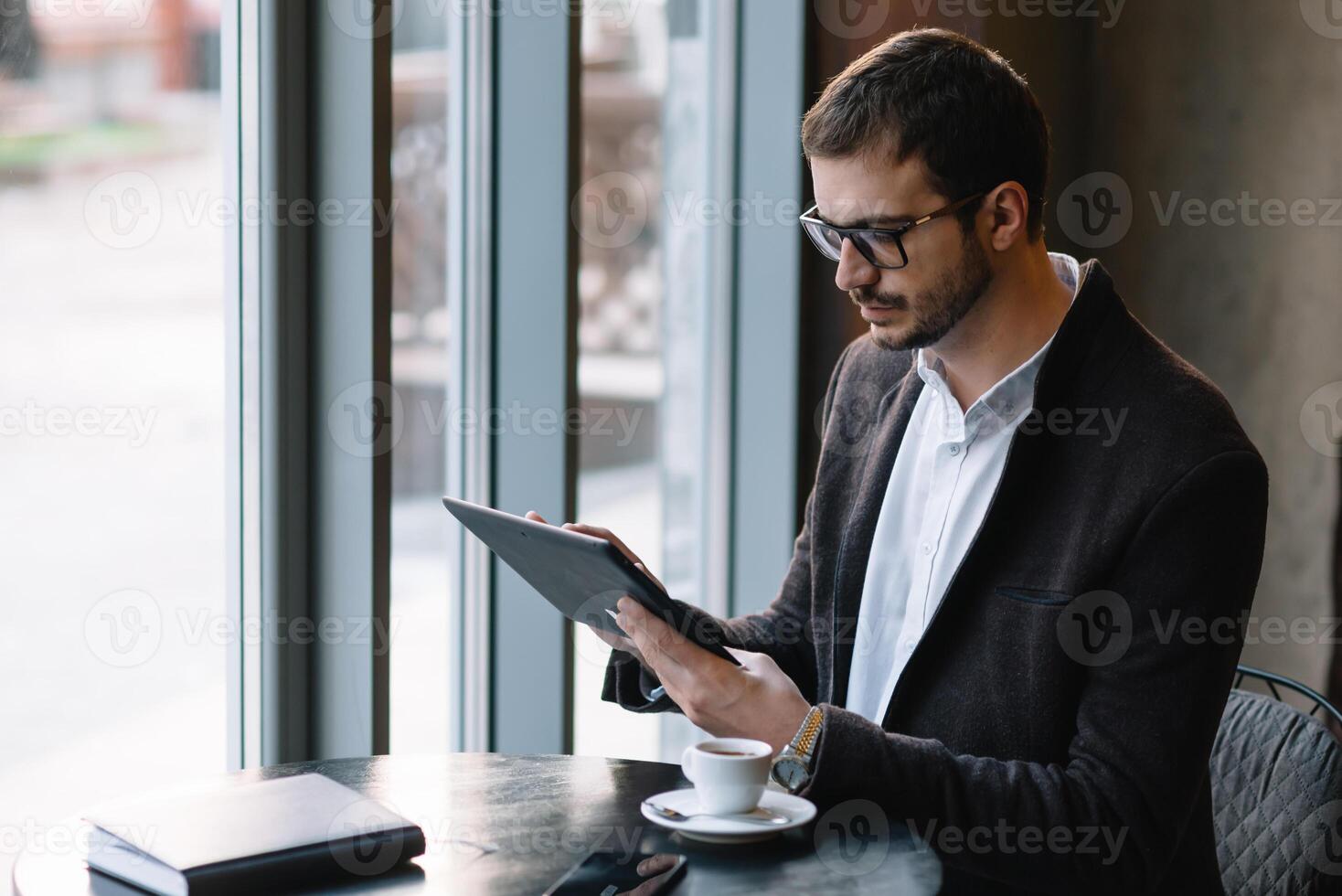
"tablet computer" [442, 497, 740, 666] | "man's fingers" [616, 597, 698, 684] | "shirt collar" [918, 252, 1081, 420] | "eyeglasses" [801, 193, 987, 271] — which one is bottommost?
"man's fingers" [616, 597, 698, 684]

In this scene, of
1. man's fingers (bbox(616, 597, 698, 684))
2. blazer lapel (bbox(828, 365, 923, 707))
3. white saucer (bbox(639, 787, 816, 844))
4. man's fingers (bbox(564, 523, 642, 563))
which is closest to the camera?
white saucer (bbox(639, 787, 816, 844))

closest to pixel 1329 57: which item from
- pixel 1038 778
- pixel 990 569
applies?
pixel 990 569

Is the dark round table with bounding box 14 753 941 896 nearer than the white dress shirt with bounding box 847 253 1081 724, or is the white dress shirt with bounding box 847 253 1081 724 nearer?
the dark round table with bounding box 14 753 941 896

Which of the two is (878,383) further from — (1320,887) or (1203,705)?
(1320,887)

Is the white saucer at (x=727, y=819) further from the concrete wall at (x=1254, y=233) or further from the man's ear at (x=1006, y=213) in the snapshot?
the concrete wall at (x=1254, y=233)

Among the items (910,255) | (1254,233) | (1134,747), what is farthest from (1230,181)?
(1134,747)

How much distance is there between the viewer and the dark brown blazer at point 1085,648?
1339 mm

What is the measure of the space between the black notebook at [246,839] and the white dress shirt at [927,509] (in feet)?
2.33

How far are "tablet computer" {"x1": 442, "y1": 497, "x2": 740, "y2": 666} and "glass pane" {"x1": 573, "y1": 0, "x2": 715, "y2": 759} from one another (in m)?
1.25

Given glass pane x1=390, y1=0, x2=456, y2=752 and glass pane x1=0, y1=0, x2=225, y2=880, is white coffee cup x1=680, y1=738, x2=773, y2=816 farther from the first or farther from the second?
glass pane x1=390, y1=0, x2=456, y2=752

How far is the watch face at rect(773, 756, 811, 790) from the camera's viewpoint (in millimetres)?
1325

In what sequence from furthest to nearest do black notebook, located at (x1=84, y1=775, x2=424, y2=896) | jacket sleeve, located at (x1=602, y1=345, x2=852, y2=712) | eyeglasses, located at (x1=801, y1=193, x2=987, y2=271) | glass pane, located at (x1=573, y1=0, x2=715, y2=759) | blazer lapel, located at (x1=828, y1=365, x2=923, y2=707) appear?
1. glass pane, located at (x1=573, y1=0, x2=715, y2=759)
2. jacket sleeve, located at (x1=602, y1=345, x2=852, y2=712)
3. blazer lapel, located at (x1=828, y1=365, x2=923, y2=707)
4. eyeglasses, located at (x1=801, y1=193, x2=987, y2=271)
5. black notebook, located at (x1=84, y1=775, x2=424, y2=896)

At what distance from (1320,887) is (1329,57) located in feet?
7.17

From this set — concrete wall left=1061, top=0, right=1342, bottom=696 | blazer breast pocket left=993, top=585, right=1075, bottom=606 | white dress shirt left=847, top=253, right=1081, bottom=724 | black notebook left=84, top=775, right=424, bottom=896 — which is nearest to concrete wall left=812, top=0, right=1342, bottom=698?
concrete wall left=1061, top=0, right=1342, bottom=696
